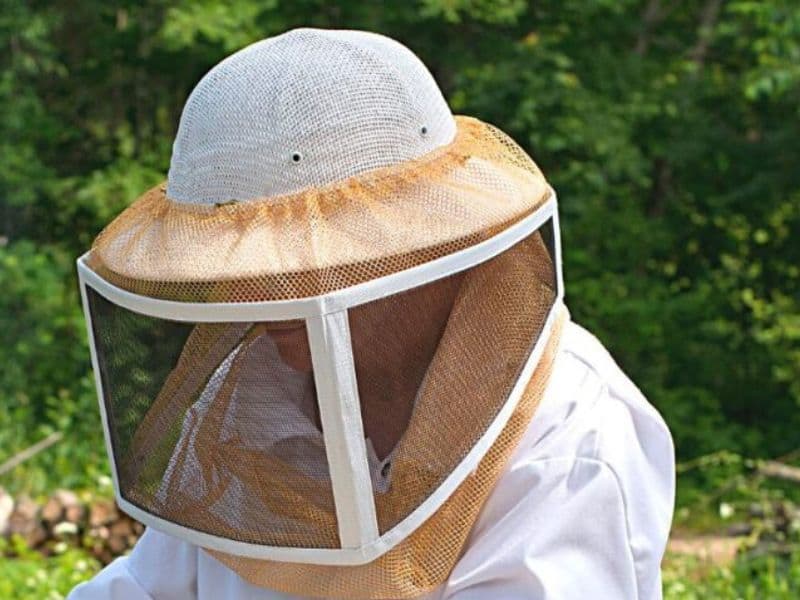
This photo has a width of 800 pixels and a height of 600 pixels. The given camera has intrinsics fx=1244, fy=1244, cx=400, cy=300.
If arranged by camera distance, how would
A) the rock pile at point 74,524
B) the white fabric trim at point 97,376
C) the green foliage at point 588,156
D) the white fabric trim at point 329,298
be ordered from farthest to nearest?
the green foliage at point 588,156, the rock pile at point 74,524, the white fabric trim at point 97,376, the white fabric trim at point 329,298

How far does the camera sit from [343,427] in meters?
1.29

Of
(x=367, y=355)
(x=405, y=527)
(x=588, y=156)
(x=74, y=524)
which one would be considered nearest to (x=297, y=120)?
(x=367, y=355)

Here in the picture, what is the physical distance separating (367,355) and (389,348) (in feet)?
0.11

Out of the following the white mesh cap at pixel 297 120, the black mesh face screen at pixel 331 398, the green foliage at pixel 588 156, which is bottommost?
the green foliage at pixel 588 156

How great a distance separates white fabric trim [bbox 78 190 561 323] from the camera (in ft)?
4.08

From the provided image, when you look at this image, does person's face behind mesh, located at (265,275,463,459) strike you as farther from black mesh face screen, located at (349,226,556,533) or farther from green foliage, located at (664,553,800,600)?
green foliage, located at (664,553,800,600)

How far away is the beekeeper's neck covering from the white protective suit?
0.10ft

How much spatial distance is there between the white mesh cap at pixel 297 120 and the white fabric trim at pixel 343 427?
0.16m

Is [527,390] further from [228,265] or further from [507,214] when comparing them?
[228,265]

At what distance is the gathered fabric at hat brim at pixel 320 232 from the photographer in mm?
1254

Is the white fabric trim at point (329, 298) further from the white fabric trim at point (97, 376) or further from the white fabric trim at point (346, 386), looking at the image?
Answer: the white fabric trim at point (97, 376)

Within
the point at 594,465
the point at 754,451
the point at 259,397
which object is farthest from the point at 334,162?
the point at 754,451

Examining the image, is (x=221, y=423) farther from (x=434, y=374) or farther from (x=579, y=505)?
(x=579, y=505)

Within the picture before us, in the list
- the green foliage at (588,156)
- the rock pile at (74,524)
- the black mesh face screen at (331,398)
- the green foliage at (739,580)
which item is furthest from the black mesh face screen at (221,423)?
the green foliage at (588,156)
